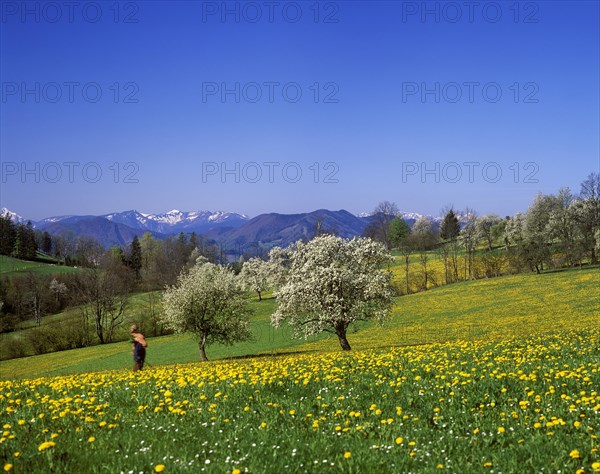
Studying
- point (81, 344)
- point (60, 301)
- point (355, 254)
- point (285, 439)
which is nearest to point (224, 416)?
point (285, 439)

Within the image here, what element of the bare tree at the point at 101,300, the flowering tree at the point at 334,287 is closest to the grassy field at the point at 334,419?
the flowering tree at the point at 334,287

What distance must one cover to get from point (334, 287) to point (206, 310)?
1303cm

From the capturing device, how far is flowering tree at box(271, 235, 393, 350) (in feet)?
114

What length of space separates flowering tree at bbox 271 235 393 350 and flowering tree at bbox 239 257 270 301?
83379 mm

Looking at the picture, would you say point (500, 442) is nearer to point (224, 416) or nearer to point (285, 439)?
point (285, 439)

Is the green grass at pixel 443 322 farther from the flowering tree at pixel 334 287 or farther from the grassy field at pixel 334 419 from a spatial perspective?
the grassy field at pixel 334 419

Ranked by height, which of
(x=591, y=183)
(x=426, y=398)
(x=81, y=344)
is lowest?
(x=81, y=344)

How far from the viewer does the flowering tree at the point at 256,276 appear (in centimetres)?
12165

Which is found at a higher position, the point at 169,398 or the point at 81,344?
the point at 169,398

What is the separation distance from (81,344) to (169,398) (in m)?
91.0

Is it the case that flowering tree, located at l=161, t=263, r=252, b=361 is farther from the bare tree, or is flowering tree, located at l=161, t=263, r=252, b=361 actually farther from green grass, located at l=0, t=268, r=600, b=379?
the bare tree

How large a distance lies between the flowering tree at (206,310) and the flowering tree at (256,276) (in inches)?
3022

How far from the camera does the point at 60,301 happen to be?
138 meters

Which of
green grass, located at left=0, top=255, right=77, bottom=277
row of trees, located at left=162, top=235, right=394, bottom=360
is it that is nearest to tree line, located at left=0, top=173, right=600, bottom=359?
row of trees, located at left=162, top=235, right=394, bottom=360
